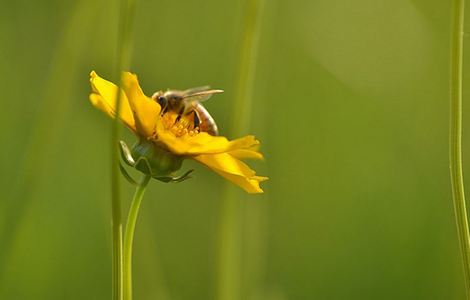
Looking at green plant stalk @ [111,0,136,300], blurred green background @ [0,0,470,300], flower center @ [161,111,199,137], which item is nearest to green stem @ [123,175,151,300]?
green plant stalk @ [111,0,136,300]

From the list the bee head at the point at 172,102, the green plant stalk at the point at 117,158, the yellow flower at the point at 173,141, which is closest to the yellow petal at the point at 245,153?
the yellow flower at the point at 173,141

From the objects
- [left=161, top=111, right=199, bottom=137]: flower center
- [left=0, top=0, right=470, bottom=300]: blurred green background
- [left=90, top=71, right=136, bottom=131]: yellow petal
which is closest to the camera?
[left=90, top=71, right=136, bottom=131]: yellow petal

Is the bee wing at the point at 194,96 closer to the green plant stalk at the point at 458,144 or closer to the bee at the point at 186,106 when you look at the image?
the bee at the point at 186,106

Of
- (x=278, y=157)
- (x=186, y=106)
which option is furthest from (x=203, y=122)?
(x=278, y=157)

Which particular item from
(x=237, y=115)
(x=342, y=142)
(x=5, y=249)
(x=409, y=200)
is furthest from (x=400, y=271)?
(x=5, y=249)

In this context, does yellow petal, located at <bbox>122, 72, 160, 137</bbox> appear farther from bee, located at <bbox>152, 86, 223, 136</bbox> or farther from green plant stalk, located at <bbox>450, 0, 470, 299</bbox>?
green plant stalk, located at <bbox>450, 0, 470, 299</bbox>

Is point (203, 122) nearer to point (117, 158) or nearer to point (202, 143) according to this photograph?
point (202, 143)
